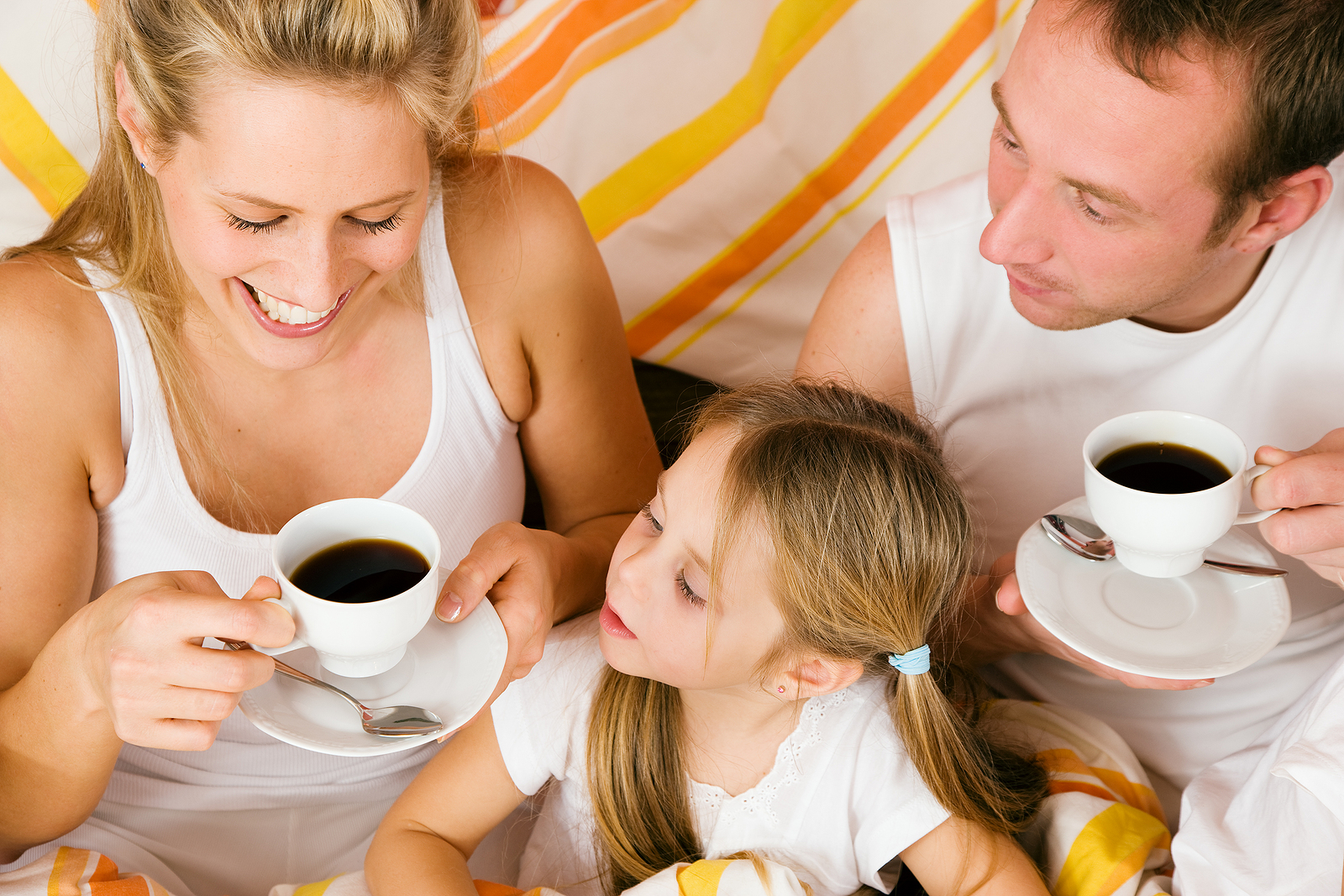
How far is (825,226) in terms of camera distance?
239cm

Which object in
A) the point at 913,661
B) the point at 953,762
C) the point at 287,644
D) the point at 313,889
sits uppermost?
the point at 287,644

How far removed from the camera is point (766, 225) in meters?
2.38

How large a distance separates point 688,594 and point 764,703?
222 millimetres

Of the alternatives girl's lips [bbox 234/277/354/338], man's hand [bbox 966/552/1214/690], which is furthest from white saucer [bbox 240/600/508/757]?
man's hand [bbox 966/552/1214/690]

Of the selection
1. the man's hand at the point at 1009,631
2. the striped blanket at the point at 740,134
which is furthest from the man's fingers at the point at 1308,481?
the striped blanket at the point at 740,134

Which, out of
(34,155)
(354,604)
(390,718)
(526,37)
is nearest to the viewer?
(354,604)

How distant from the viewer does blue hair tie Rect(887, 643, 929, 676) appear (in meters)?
1.40

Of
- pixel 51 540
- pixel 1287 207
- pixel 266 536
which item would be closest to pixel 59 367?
pixel 51 540

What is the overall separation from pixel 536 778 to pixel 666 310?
1.09 metres

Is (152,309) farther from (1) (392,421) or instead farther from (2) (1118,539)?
(2) (1118,539)

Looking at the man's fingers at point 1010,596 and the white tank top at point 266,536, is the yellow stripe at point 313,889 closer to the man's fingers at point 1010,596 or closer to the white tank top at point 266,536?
the white tank top at point 266,536

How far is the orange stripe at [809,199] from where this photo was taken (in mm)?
2309

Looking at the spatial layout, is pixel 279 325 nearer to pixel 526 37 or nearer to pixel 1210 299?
pixel 526 37

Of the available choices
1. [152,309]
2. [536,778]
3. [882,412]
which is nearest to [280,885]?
[536,778]
